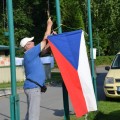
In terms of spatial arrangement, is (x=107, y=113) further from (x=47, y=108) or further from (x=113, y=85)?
(x=113, y=85)

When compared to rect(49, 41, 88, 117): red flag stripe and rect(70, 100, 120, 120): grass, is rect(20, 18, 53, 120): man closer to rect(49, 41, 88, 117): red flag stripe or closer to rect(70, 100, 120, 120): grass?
rect(49, 41, 88, 117): red flag stripe

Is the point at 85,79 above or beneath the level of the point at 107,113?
above

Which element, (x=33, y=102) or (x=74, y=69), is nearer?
(x=74, y=69)

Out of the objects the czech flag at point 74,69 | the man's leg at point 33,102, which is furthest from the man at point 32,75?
the czech flag at point 74,69

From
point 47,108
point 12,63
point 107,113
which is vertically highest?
point 12,63

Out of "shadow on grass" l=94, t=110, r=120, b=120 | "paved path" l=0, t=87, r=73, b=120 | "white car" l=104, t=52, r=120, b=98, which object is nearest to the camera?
"shadow on grass" l=94, t=110, r=120, b=120

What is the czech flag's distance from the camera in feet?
23.2

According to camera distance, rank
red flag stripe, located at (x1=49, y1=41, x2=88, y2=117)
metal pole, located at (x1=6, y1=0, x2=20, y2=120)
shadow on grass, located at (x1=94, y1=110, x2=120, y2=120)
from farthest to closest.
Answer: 1. shadow on grass, located at (x1=94, y1=110, x2=120, y2=120)
2. red flag stripe, located at (x1=49, y1=41, x2=88, y2=117)
3. metal pole, located at (x1=6, y1=0, x2=20, y2=120)

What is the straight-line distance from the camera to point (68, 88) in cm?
705

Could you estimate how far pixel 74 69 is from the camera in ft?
23.4

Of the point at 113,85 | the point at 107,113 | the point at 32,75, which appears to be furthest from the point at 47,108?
the point at 32,75

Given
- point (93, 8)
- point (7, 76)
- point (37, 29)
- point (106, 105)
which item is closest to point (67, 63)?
point (106, 105)

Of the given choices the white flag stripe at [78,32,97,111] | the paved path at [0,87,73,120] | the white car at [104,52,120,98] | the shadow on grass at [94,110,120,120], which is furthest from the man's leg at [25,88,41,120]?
the white car at [104,52,120,98]

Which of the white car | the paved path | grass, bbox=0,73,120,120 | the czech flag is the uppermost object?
the czech flag
